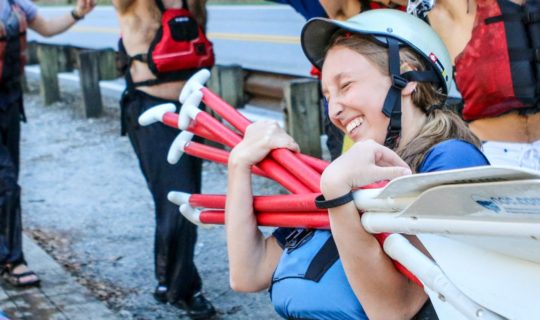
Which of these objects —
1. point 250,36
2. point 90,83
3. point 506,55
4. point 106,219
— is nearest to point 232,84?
point 106,219

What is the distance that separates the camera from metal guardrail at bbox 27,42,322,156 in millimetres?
8297

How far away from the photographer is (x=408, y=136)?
99.1 inches

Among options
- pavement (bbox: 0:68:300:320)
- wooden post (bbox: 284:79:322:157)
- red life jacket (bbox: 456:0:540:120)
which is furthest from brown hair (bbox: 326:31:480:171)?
wooden post (bbox: 284:79:322:157)

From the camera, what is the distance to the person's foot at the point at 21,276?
233 inches

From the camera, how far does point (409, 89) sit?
8.25ft

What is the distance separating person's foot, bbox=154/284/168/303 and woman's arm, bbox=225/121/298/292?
285 cm

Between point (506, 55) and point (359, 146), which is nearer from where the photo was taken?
point (359, 146)

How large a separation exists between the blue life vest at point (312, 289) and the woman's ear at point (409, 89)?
0.44m

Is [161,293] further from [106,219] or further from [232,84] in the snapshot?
[232,84]

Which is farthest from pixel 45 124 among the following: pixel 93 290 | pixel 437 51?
pixel 437 51

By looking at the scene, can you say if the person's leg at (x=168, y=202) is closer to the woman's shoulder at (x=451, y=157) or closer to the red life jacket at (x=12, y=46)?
the red life jacket at (x=12, y=46)

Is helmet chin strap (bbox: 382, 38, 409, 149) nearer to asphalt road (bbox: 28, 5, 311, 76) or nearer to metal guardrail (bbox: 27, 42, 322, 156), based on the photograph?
metal guardrail (bbox: 27, 42, 322, 156)

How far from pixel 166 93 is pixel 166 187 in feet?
1.77

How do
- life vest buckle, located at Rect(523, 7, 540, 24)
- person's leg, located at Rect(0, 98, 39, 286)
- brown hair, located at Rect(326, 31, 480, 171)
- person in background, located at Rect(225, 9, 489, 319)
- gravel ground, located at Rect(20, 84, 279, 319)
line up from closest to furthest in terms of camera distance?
person in background, located at Rect(225, 9, 489, 319), brown hair, located at Rect(326, 31, 480, 171), life vest buckle, located at Rect(523, 7, 540, 24), gravel ground, located at Rect(20, 84, 279, 319), person's leg, located at Rect(0, 98, 39, 286)
